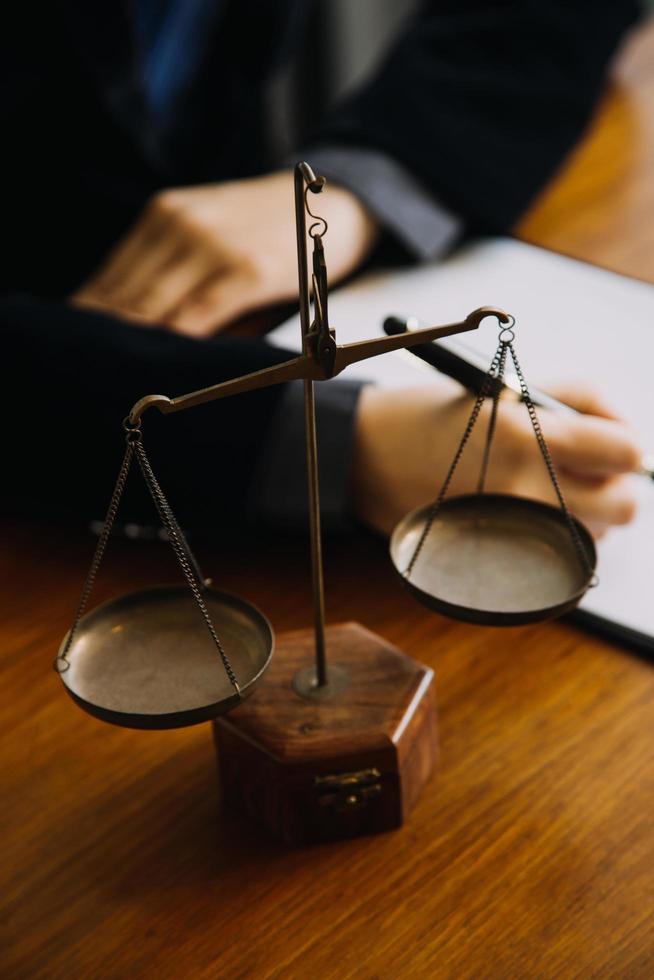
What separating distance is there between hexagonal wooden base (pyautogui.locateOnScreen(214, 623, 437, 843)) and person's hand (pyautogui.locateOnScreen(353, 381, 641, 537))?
0.63 feet

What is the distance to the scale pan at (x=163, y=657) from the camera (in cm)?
53

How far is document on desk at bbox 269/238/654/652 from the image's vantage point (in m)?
0.86

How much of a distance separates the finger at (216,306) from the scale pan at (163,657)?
0.52 metres

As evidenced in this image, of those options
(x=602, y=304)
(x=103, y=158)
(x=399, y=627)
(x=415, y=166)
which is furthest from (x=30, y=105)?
(x=399, y=627)

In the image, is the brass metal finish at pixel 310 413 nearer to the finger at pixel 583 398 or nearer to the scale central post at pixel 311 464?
the scale central post at pixel 311 464

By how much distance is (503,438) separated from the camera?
79 centimetres

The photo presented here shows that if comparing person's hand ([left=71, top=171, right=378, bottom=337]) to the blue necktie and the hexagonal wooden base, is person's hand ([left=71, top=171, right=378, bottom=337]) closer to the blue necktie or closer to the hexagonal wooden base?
the blue necktie

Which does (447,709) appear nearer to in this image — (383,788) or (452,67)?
(383,788)

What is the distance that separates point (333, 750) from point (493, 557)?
143mm

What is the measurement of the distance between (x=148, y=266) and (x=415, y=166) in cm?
31

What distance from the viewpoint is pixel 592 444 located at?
0.77 metres

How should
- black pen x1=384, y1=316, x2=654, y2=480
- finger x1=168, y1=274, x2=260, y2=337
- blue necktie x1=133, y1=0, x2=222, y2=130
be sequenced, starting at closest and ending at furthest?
black pen x1=384, y1=316, x2=654, y2=480 → finger x1=168, y1=274, x2=260, y2=337 → blue necktie x1=133, y1=0, x2=222, y2=130

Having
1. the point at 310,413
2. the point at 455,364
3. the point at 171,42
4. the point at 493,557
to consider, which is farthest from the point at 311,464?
the point at 171,42

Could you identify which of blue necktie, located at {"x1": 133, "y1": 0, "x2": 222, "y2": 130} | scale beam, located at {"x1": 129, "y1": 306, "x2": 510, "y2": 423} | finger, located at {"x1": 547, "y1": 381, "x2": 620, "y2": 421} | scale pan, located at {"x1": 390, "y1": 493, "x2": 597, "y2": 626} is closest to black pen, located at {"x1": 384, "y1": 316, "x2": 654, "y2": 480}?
finger, located at {"x1": 547, "y1": 381, "x2": 620, "y2": 421}
